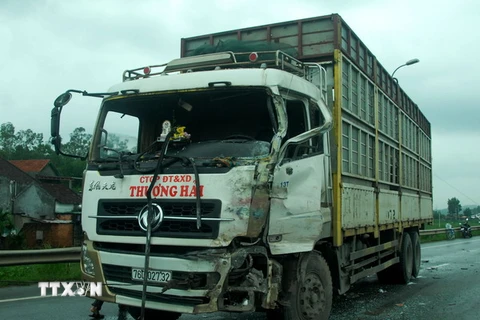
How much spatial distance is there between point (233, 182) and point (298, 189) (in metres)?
0.91

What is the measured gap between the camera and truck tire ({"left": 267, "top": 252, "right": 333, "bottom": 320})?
16.0 ft

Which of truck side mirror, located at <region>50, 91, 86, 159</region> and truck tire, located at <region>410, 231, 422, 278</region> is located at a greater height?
truck side mirror, located at <region>50, 91, 86, 159</region>

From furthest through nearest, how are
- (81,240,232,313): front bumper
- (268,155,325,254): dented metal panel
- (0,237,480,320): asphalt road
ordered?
(0,237,480,320): asphalt road, (268,155,325,254): dented metal panel, (81,240,232,313): front bumper

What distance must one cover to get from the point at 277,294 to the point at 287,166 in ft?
3.73

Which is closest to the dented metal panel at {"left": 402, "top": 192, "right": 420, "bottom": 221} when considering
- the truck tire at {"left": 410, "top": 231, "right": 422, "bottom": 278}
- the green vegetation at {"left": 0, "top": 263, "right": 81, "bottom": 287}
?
the truck tire at {"left": 410, "top": 231, "right": 422, "bottom": 278}

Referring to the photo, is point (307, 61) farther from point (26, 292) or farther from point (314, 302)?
point (26, 292)

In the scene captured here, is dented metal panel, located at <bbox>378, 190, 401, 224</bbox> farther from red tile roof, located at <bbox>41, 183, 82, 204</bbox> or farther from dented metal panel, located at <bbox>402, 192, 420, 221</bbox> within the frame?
red tile roof, located at <bbox>41, 183, 82, 204</bbox>

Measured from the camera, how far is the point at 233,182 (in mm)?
4301

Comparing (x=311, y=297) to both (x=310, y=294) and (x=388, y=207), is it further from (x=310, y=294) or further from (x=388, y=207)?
(x=388, y=207)

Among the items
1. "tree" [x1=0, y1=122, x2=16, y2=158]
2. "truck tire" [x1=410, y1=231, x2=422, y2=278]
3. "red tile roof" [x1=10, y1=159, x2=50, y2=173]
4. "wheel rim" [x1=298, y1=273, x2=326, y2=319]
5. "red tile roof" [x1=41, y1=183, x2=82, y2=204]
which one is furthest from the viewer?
"tree" [x1=0, y1=122, x2=16, y2=158]

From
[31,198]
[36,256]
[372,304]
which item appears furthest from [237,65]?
[31,198]

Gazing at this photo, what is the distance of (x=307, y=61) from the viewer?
6730 mm

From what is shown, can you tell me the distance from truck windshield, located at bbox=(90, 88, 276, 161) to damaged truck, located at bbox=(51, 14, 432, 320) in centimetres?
1

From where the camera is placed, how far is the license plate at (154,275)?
4352 millimetres
